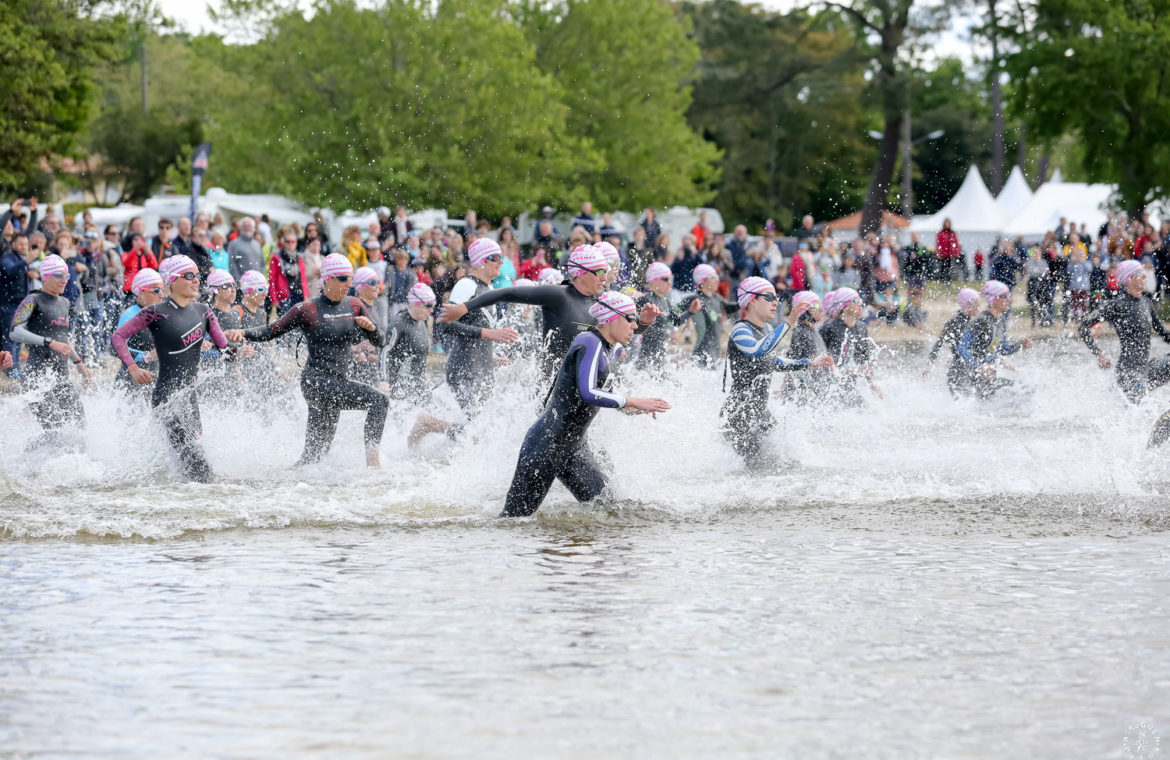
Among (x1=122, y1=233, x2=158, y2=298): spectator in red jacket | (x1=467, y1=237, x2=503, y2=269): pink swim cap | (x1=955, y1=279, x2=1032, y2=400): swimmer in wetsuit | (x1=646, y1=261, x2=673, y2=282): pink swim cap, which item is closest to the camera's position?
(x1=467, y1=237, x2=503, y2=269): pink swim cap

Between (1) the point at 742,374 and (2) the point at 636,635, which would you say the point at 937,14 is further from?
(2) the point at 636,635

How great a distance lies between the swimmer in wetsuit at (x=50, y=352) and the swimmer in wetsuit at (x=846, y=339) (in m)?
6.29

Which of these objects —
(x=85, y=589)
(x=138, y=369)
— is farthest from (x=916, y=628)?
(x=138, y=369)

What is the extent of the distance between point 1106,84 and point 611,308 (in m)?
26.3

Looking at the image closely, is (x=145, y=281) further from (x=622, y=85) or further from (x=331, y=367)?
(x=622, y=85)

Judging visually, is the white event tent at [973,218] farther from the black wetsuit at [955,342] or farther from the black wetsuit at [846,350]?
the black wetsuit at [846,350]

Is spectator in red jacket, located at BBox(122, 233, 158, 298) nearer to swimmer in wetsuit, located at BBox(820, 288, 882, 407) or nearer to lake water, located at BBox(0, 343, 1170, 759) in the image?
lake water, located at BBox(0, 343, 1170, 759)

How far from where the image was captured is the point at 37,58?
2542cm

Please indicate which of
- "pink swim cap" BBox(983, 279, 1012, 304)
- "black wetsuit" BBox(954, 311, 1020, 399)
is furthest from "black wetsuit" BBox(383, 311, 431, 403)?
"pink swim cap" BBox(983, 279, 1012, 304)

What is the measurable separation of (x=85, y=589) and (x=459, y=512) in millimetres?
2763

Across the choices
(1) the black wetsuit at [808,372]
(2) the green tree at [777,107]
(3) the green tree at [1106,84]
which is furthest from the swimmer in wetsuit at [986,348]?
(2) the green tree at [777,107]

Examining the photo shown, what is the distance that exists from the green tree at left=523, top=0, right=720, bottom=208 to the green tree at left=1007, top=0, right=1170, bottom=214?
1276cm

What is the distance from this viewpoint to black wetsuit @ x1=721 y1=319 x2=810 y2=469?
436 inches

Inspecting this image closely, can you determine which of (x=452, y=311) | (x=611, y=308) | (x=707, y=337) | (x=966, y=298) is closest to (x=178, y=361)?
(x=452, y=311)
